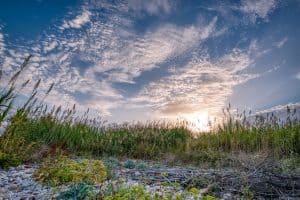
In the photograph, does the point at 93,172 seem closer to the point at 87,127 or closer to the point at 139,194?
the point at 139,194

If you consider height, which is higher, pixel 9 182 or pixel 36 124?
pixel 36 124

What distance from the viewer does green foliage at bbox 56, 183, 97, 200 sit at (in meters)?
4.48

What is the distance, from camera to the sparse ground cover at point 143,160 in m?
5.24

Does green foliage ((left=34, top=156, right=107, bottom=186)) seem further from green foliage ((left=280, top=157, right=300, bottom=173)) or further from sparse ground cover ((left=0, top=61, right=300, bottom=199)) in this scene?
green foliage ((left=280, top=157, right=300, bottom=173))

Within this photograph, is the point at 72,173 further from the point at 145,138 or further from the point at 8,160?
the point at 145,138

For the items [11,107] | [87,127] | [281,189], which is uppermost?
[87,127]

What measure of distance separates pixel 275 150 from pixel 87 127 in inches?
265

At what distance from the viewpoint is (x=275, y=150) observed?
400 inches

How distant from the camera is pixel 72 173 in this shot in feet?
18.5

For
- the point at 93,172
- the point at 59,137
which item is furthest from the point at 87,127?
the point at 93,172

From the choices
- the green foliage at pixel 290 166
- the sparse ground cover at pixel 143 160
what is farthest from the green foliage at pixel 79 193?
the green foliage at pixel 290 166

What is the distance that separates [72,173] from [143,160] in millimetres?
5764

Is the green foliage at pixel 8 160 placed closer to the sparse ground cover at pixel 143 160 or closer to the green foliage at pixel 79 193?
the sparse ground cover at pixel 143 160

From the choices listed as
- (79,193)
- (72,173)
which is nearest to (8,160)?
(72,173)
